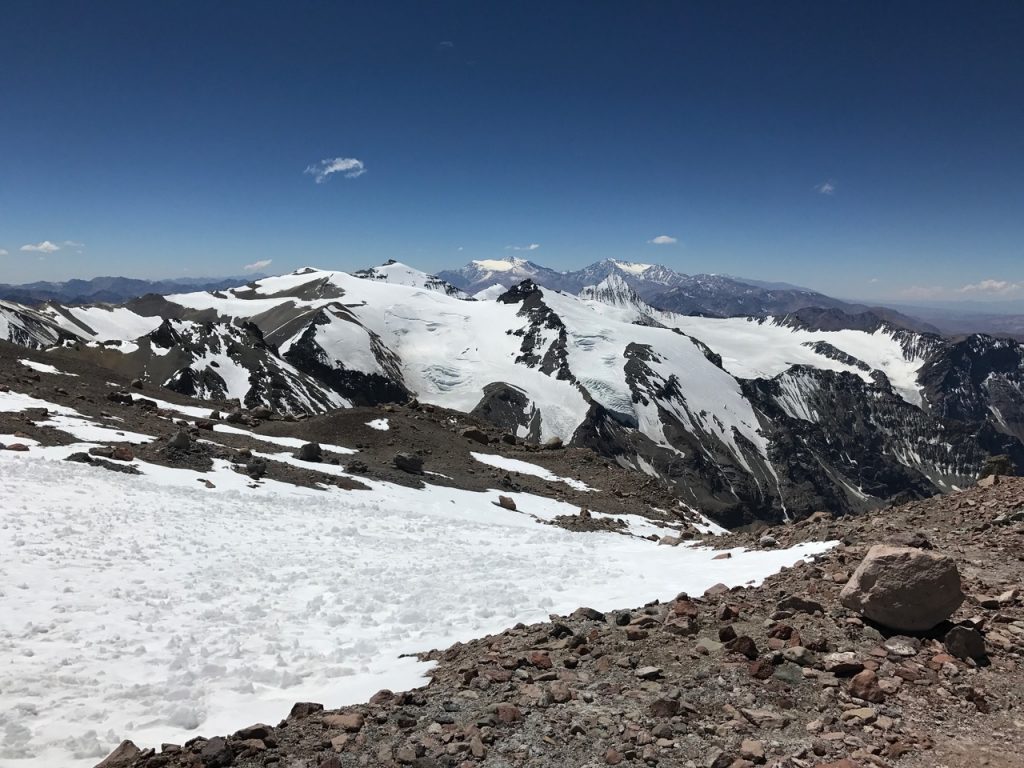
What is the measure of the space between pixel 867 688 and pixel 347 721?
21.5 feet

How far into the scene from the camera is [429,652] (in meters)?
10.9

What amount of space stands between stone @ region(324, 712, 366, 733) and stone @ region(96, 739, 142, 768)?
2.21 metres

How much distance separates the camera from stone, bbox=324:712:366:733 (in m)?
7.36

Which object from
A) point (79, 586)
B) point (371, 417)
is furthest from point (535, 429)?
point (79, 586)

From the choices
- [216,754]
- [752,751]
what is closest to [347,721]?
[216,754]

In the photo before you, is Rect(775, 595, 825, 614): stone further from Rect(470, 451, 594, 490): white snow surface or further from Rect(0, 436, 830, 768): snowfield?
Rect(470, 451, 594, 490): white snow surface

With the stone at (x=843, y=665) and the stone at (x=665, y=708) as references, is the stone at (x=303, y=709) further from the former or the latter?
the stone at (x=843, y=665)

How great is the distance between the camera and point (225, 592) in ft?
43.3

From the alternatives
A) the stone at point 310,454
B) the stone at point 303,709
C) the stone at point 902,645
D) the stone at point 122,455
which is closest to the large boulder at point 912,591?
the stone at point 902,645

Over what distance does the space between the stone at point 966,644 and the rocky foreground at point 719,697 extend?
2 cm

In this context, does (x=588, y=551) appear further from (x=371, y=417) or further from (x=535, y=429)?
(x=535, y=429)

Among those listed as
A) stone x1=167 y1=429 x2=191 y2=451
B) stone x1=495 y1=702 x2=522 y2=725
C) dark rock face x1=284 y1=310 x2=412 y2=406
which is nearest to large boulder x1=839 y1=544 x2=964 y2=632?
stone x1=495 y1=702 x2=522 y2=725

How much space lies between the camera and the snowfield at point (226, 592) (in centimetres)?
856

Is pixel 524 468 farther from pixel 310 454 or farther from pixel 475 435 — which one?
pixel 310 454
